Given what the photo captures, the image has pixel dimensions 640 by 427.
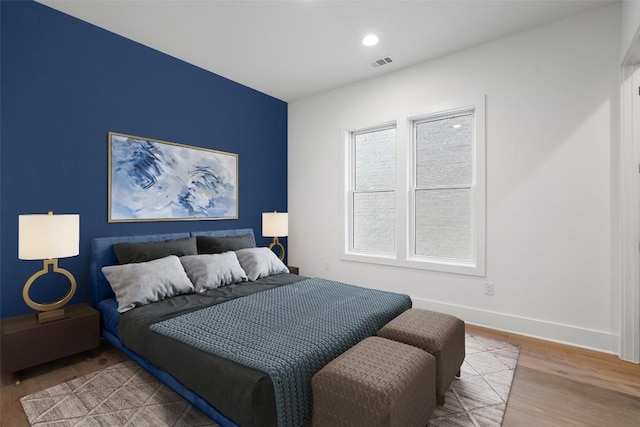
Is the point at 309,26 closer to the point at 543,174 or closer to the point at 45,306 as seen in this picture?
the point at 543,174

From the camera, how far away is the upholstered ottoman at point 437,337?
1.90 metres

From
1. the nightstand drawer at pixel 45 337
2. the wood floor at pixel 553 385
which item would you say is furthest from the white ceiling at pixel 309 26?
the wood floor at pixel 553 385

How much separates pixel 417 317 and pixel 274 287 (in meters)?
1.35

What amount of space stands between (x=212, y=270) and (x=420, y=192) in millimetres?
2488

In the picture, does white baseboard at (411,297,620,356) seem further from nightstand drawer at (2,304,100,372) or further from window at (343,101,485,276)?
nightstand drawer at (2,304,100,372)

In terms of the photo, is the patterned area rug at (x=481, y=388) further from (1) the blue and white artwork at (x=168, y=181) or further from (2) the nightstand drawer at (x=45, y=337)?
(1) the blue and white artwork at (x=168, y=181)

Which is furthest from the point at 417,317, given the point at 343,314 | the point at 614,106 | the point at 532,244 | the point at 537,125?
the point at 614,106

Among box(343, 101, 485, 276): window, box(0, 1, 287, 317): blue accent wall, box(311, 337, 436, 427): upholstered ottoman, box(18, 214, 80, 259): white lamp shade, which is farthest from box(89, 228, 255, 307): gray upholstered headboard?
box(343, 101, 485, 276): window

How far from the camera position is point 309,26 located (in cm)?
300

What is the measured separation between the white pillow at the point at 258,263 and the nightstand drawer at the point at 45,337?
1.30 m

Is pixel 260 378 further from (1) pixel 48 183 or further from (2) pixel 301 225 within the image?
(2) pixel 301 225

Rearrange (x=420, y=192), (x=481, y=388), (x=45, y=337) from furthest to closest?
1. (x=420, y=192)
2. (x=45, y=337)
3. (x=481, y=388)

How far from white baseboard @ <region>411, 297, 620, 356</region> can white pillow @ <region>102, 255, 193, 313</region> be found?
2.68 metres

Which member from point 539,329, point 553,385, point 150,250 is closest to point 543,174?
point 539,329
